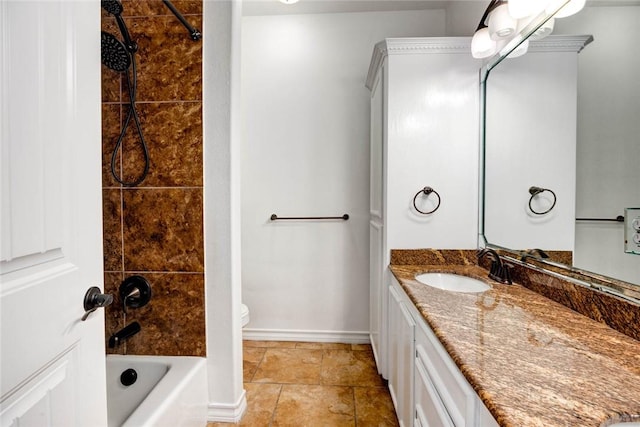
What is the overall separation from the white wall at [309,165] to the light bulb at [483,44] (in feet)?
3.14

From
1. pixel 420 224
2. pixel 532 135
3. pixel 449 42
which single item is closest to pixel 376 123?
pixel 449 42

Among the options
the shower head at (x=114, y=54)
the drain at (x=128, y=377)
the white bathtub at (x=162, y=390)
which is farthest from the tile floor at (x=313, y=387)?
the shower head at (x=114, y=54)

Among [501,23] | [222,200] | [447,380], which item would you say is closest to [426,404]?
[447,380]

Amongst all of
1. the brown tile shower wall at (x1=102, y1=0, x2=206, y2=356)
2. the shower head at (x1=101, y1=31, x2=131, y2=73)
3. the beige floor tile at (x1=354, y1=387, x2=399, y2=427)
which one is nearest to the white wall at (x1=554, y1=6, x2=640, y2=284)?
the beige floor tile at (x1=354, y1=387, x2=399, y2=427)

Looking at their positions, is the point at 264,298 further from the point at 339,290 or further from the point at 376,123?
the point at 376,123

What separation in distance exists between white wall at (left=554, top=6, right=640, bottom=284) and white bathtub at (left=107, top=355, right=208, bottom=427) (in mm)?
1671

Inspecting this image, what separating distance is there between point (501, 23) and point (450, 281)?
4.12 ft

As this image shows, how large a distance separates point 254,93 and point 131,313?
179 centimetres

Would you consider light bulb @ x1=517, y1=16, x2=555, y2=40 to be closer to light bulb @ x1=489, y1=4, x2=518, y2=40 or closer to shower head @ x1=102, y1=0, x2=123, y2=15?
light bulb @ x1=489, y1=4, x2=518, y2=40

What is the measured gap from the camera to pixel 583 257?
3.52 feet

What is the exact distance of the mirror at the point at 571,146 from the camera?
91 centimetres

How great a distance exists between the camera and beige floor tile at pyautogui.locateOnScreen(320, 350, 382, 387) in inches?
75.6

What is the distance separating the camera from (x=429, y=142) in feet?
5.83

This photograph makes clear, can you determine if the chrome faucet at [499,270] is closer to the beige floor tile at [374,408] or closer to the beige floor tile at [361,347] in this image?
the beige floor tile at [374,408]
